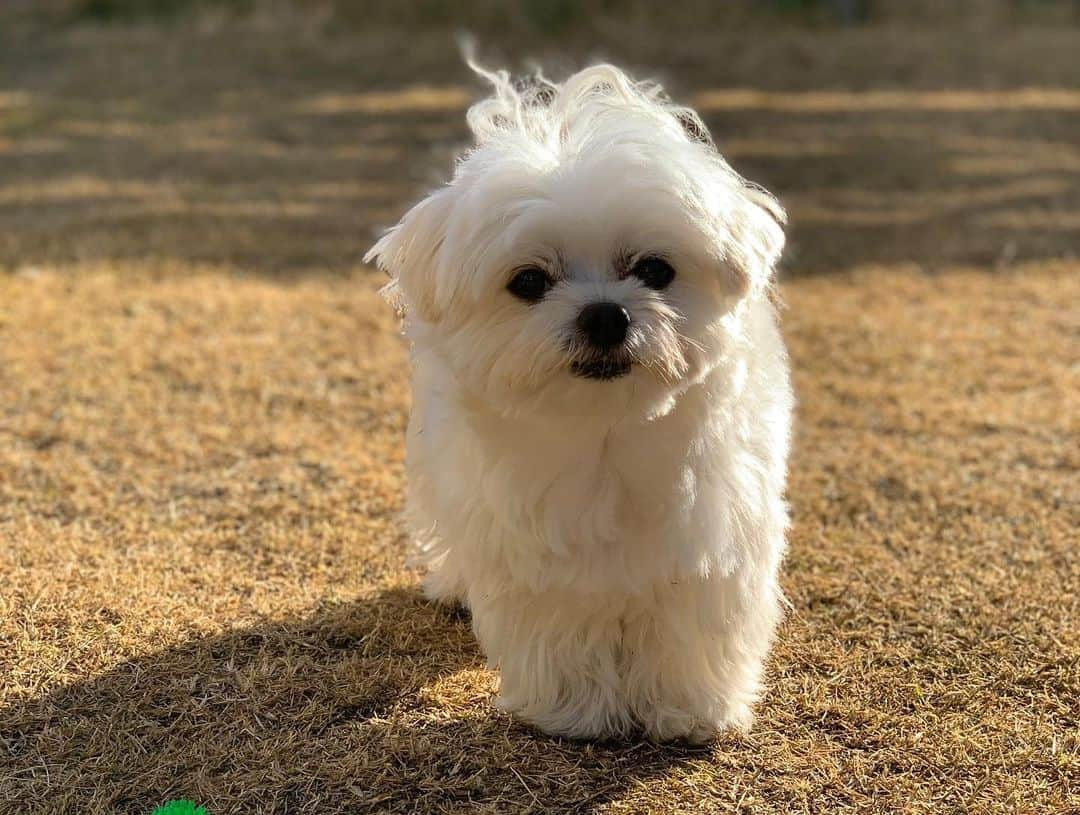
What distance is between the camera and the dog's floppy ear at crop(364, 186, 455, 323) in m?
2.32

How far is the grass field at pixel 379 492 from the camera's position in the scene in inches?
100.0

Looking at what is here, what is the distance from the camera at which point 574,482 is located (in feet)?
7.79

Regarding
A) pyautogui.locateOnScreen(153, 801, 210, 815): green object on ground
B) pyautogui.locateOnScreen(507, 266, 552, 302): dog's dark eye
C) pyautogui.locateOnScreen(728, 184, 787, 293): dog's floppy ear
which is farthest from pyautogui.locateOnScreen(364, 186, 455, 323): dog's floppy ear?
pyautogui.locateOnScreen(153, 801, 210, 815): green object on ground

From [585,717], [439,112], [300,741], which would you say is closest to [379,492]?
[300,741]

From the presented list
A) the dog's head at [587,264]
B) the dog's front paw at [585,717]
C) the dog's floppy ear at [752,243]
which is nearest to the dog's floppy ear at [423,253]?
the dog's head at [587,264]

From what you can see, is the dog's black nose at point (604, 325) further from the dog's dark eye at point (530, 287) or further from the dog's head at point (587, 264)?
the dog's dark eye at point (530, 287)

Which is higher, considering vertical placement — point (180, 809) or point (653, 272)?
point (653, 272)

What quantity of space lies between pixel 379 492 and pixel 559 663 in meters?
1.34

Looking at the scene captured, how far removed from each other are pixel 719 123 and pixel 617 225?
6.33 m

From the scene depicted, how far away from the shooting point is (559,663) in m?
2.58

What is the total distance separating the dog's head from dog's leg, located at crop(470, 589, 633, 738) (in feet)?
1.66

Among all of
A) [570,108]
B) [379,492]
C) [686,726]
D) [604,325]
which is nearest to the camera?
[604,325]

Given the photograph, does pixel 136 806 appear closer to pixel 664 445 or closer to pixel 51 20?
pixel 664 445

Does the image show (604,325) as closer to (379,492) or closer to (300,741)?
(300,741)
